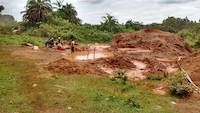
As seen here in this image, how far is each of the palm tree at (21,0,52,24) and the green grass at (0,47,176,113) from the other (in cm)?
4244

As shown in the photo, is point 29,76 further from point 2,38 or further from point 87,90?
point 2,38

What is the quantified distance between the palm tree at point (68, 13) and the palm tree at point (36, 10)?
26.3ft

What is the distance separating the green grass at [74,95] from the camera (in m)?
16.8

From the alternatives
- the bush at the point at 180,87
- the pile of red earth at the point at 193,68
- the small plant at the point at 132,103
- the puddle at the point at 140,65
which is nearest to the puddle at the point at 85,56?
the puddle at the point at 140,65

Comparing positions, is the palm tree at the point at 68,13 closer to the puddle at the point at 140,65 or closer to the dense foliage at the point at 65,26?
the dense foliage at the point at 65,26

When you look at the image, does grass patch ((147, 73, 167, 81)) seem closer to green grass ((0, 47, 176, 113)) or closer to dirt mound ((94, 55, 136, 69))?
green grass ((0, 47, 176, 113))

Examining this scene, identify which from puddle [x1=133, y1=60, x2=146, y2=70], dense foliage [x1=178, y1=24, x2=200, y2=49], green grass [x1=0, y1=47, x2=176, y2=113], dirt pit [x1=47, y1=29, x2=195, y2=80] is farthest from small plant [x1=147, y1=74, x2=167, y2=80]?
dense foliage [x1=178, y1=24, x2=200, y2=49]

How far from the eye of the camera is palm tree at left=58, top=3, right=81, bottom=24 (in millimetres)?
75812

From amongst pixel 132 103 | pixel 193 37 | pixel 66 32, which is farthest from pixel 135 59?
pixel 66 32

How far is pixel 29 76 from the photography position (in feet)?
72.4

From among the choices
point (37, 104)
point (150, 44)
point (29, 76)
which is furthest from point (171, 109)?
point (150, 44)

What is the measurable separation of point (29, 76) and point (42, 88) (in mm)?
2922

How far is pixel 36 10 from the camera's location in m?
65.3

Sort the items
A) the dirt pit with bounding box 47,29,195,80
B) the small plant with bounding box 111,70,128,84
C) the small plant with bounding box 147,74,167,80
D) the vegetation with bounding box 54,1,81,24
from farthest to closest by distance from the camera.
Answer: the vegetation with bounding box 54,1,81,24
the dirt pit with bounding box 47,29,195,80
the small plant with bounding box 147,74,167,80
the small plant with bounding box 111,70,128,84
